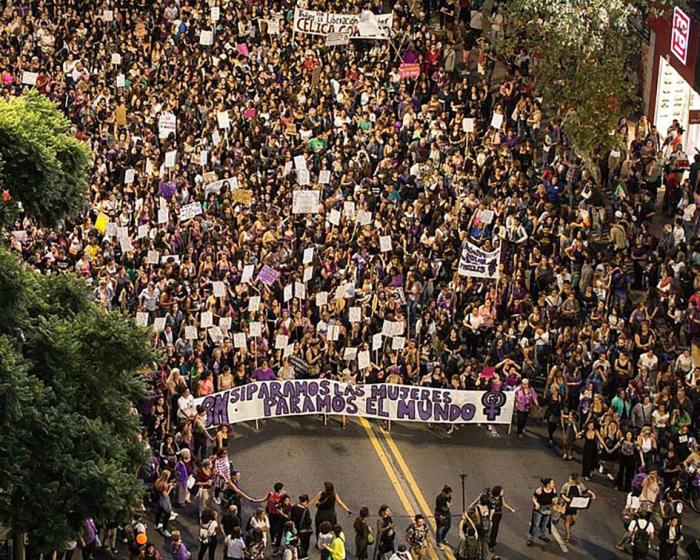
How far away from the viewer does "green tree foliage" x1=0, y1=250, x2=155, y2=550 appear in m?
17.9

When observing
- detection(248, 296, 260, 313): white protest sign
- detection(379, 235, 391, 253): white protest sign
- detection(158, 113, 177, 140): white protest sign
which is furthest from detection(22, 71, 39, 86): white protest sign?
detection(248, 296, 260, 313): white protest sign

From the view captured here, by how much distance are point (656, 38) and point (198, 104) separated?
11.6 metres

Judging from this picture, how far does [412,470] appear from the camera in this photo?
1087 inches

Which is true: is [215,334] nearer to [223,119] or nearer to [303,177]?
[303,177]

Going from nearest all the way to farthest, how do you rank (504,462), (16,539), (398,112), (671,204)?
1. (16,539)
2. (504,462)
3. (671,204)
4. (398,112)

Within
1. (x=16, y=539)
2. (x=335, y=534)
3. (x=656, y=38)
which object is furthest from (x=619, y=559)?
(x=656, y=38)

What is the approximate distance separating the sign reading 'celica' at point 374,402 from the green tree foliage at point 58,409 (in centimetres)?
925

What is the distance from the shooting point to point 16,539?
64.8 feet

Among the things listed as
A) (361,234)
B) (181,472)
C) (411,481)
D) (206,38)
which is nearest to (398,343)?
(411,481)

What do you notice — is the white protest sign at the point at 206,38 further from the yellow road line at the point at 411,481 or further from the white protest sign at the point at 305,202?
the yellow road line at the point at 411,481

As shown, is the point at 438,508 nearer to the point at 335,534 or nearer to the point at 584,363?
the point at 335,534

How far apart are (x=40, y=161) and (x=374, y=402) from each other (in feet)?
40.3

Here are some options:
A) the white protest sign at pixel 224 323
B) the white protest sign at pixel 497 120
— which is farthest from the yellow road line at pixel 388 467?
the white protest sign at pixel 497 120

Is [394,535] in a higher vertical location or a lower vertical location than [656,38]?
lower
